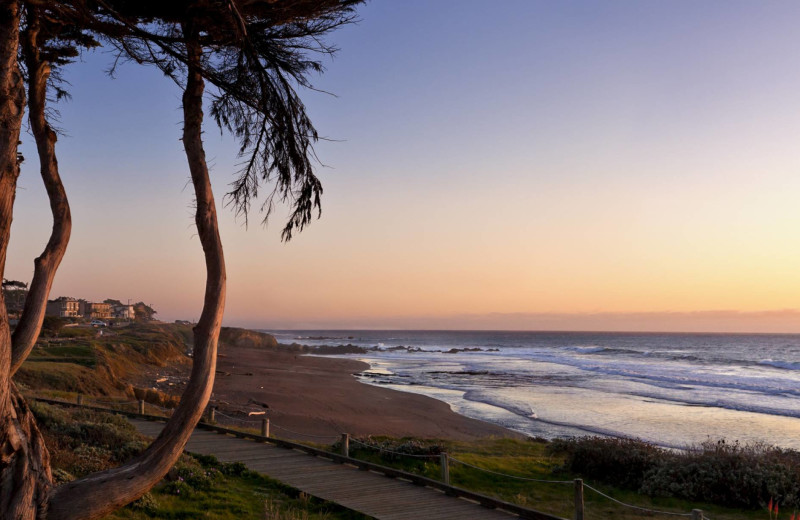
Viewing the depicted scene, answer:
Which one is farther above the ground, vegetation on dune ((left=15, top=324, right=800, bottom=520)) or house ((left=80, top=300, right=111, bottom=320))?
house ((left=80, top=300, right=111, bottom=320))

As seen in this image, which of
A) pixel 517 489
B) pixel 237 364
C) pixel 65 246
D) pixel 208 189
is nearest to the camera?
pixel 208 189

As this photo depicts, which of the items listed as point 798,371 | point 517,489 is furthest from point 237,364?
point 798,371

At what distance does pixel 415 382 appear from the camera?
4803 centimetres

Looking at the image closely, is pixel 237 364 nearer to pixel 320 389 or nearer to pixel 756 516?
pixel 320 389

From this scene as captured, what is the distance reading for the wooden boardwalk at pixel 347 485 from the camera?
31.7ft

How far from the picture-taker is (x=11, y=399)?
170 inches

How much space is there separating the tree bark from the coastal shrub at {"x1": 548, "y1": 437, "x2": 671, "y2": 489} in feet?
40.7

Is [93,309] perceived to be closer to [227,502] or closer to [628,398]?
[628,398]

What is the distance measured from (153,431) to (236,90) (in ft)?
41.6

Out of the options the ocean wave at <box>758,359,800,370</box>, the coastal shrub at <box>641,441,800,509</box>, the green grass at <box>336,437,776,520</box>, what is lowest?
the ocean wave at <box>758,359,800,370</box>

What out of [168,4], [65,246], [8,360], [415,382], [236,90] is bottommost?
[415,382]

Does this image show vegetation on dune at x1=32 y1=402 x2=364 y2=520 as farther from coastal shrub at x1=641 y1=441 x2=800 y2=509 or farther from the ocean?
the ocean

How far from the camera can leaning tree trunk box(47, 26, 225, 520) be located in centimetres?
437

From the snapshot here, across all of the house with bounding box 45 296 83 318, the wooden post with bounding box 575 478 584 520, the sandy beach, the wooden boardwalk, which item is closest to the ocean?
the sandy beach
